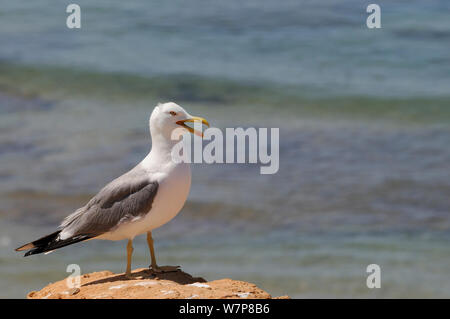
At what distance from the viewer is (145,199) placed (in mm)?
5332

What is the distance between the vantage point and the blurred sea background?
9.41 metres

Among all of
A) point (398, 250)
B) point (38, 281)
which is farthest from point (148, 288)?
point (398, 250)

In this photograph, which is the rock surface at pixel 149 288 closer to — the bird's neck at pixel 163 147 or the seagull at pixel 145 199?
the seagull at pixel 145 199

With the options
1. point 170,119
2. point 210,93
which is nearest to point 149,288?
point 170,119

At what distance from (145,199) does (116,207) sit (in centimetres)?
27

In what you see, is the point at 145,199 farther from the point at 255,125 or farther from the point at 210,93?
the point at 210,93

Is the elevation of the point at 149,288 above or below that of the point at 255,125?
below

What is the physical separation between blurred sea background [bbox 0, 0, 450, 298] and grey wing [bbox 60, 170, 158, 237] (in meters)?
3.47

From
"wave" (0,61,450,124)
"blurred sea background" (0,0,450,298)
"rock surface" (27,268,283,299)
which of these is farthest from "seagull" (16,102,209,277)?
"wave" (0,61,450,124)

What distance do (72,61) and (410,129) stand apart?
25.0 ft

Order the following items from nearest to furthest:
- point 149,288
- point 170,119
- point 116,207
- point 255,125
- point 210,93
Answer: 1. point 149,288
2. point 170,119
3. point 116,207
4. point 255,125
5. point 210,93

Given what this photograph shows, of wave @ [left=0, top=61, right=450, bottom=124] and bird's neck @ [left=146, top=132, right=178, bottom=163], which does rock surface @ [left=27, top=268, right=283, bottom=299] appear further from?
wave @ [left=0, top=61, right=450, bottom=124]

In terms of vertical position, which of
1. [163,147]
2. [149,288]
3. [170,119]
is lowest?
[149,288]
